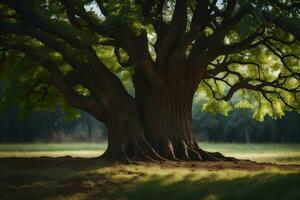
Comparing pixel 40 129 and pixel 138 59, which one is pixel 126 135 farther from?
pixel 40 129

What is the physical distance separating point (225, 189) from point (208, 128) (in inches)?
1996

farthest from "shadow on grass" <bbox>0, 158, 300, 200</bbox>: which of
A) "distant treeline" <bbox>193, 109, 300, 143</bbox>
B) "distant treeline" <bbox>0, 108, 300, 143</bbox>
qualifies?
"distant treeline" <bbox>0, 108, 300, 143</bbox>

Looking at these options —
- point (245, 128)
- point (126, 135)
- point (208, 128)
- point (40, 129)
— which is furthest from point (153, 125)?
point (208, 128)

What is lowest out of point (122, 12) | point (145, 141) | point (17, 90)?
point (145, 141)

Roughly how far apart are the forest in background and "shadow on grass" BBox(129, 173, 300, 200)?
1556 inches

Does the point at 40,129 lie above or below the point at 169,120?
above

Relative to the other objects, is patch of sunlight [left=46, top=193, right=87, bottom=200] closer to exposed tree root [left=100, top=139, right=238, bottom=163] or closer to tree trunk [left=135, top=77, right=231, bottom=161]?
exposed tree root [left=100, top=139, right=238, bottom=163]

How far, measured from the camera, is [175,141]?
21500 millimetres

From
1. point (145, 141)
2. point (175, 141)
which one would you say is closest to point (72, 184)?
point (145, 141)

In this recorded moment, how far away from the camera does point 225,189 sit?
12.2 metres

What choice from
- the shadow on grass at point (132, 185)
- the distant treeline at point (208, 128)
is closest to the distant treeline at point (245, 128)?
the distant treeline at point (208, 128)

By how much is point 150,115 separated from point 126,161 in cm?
331

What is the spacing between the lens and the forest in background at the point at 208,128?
178 feet

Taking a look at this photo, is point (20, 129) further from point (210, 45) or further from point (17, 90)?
point (210, 45)
